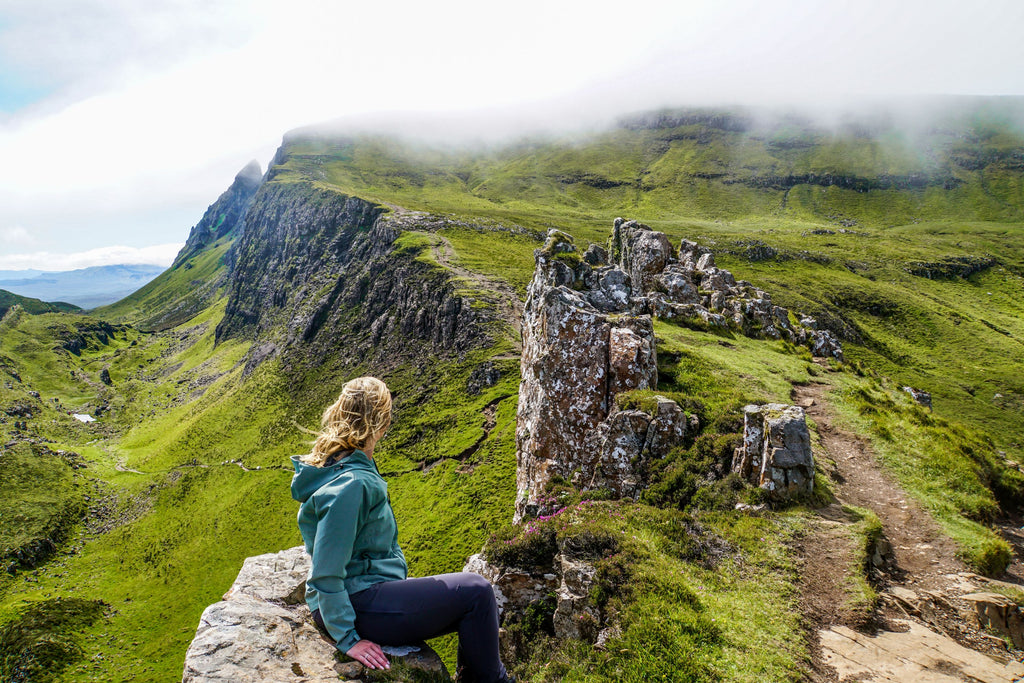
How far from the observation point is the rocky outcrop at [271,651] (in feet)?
20.6

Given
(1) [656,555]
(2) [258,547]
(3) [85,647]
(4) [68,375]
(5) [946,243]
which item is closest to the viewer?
(1) [656,555]

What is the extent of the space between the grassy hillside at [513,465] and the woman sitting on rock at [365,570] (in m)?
4.37

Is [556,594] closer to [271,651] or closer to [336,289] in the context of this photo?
[271,651]

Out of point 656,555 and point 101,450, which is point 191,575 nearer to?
point 656,555

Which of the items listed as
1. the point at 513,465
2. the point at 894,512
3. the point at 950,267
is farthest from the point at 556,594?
the point at 950,267

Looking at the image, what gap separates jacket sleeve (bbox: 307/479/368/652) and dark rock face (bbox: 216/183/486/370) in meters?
57.0

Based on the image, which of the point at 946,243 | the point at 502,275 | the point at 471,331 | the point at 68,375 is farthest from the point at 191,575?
the point at 946,243

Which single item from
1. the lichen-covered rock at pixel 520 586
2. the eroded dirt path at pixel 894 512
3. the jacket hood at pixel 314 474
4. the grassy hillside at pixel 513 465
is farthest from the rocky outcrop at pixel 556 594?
the eroded dirt path at pixel 894 512

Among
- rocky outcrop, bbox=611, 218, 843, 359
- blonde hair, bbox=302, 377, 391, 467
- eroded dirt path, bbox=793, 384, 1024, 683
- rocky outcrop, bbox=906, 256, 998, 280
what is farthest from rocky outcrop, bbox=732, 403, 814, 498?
rocky outcrop, bbox=906, 256, 998, 280

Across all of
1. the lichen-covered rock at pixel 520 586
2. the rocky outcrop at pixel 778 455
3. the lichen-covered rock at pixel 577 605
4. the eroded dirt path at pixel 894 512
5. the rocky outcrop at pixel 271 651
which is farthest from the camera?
the rocky outcrop at pixel 778 455

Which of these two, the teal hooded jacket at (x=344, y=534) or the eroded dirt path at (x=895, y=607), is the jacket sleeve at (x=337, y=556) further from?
the eroded dirt path at (x=895, y=607)

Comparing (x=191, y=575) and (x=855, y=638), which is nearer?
(x=855, y=638)

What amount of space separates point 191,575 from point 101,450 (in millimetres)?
77756

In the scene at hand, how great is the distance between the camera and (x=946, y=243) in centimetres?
14575
